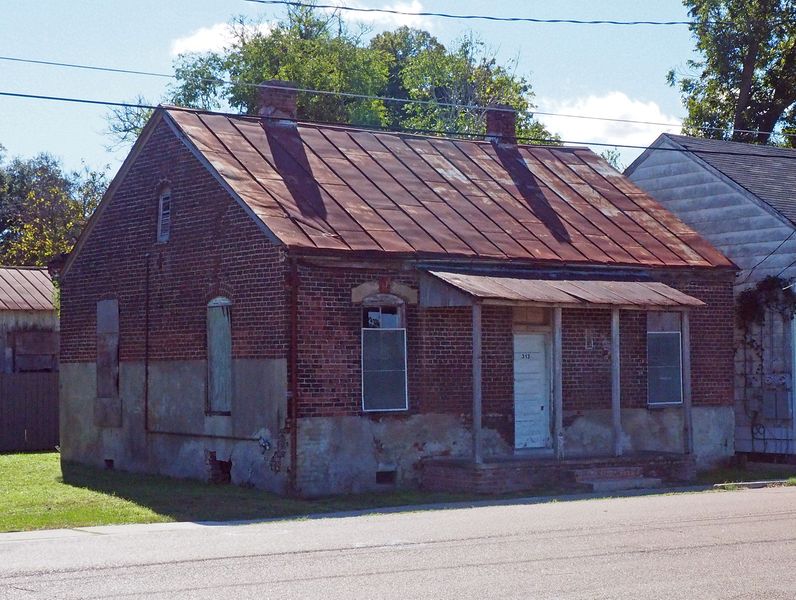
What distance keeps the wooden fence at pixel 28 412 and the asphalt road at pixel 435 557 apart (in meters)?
17.3

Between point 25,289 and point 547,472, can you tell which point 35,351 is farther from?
point 547,472

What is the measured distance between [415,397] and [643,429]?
4.84 meters

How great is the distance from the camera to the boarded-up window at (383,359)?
20.3 metres

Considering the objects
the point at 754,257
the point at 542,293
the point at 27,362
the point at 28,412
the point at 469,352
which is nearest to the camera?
the point at 542,293

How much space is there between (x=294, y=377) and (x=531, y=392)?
15.4 feet

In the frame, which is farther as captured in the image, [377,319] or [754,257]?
[754,257]

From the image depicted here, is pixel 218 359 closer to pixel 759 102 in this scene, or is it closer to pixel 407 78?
pixel 759 102

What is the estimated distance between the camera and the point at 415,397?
811 inches

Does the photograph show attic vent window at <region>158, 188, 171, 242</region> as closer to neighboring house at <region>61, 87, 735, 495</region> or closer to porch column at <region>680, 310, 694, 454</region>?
neighboring house at <region>61, 87, 735, 495</region>

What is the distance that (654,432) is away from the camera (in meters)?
23.2

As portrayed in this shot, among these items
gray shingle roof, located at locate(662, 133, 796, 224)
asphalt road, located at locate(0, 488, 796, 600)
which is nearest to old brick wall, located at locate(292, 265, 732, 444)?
gray shingle roof, located at locate(662, 133, 796, 224)

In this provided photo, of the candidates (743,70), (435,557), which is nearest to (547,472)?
(435,557)

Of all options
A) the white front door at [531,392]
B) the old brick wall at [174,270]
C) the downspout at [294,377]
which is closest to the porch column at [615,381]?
the white front door at [531,392]

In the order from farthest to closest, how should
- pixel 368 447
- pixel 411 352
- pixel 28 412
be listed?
pixel 28 412, pixel 411 352, pixel 368 447
